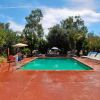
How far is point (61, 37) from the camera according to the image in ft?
148

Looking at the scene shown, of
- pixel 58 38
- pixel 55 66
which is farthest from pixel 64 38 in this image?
pixel 55 66

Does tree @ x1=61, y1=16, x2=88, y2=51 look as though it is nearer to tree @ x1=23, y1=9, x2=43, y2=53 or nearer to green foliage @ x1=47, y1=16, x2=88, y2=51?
green foliage @ x1=47, y1=16, x2=88, y2=51

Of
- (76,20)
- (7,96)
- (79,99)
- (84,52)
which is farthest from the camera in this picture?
(76,20)

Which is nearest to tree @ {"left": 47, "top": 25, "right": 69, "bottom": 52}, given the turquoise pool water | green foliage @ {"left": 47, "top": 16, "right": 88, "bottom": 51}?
green foliage @ {"left": 47, "top": 16, "right": 88, "bottom": 51}

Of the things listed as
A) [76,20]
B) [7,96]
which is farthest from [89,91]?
[76,20]

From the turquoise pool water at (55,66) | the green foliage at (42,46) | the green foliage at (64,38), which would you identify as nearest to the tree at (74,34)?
the green foliage at (64,38)

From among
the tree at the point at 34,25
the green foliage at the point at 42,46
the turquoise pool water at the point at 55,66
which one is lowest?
the turquoise pool water at the point at 55,66

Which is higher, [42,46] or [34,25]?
[34,25]

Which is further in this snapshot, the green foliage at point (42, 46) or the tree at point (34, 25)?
the tree at point (34, 25)

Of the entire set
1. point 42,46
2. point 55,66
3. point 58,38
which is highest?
point 58,38

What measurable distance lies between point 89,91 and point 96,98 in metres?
1.17

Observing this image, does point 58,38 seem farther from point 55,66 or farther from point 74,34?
point 55,66

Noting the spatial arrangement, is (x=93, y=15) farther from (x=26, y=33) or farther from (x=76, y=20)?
(x=26, y=33)

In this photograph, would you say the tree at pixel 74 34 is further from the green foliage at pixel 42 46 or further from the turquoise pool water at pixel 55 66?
the turquoise pool water at pixel 55 66
